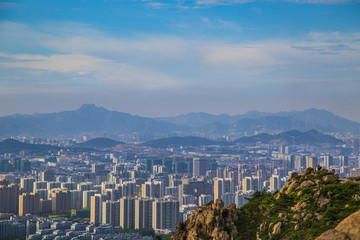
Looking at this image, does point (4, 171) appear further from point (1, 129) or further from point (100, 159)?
point (1, 129)

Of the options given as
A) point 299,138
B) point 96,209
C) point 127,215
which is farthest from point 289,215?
point 299,138

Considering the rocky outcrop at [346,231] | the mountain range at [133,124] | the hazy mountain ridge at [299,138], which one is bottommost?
the rocky outcrop at [346,231]

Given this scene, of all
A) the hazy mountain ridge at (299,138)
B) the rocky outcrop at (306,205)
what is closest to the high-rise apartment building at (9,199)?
the rocky outcrop at (306,205)

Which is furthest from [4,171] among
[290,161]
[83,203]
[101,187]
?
Result: [290,161]

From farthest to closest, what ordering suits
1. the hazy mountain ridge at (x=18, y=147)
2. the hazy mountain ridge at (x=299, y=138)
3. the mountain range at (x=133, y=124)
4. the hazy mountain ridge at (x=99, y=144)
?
the mountain range at (x=133, y=124) < the hazy mountain ridge at (x=299, y=138) < the hazy mountain ridge at (x=99, y=144) < the hazy mountain ridge at (x=18, y=147)

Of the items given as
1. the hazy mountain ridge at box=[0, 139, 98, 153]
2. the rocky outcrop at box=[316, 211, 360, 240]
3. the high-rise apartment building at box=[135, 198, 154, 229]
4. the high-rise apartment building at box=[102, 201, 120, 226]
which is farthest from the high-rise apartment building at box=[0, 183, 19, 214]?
the hazy mountain ridge at box=[0, 139, 98, 153]

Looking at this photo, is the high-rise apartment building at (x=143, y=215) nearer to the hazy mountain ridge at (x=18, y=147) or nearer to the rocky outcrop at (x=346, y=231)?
the rocky outcrop at (x=346, y=231)
